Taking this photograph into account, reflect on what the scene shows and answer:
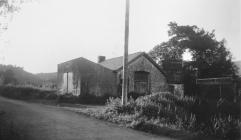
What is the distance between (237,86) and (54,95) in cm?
1771

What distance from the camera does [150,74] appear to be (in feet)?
98.6

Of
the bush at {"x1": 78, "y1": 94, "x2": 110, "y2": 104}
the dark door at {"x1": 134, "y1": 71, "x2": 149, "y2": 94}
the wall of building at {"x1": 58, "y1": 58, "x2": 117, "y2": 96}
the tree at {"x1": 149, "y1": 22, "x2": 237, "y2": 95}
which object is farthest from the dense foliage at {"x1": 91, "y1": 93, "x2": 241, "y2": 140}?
the tree at {"x1": 149, "y1": 22, "x2": 237, "y2": 95}

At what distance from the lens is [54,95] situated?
25.3 metres

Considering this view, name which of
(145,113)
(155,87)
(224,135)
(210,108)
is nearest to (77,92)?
(155,87)

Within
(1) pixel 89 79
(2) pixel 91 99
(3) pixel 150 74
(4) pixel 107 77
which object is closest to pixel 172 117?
(2) pixel 91 99

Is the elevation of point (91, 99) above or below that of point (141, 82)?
below

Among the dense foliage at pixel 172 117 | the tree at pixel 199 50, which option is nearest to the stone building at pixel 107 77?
the dense foliage at pixel 172 117

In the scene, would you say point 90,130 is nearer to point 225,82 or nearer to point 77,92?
point 77,92

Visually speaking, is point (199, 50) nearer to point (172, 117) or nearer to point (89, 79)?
point (89, 79)

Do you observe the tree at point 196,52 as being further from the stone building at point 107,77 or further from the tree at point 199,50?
the stone building at point 107,77

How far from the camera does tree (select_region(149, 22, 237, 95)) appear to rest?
39125 mm

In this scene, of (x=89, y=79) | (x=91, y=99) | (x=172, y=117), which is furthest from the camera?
(x=89, y=79)

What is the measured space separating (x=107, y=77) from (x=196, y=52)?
1789cm

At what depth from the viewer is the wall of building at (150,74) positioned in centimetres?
2897
